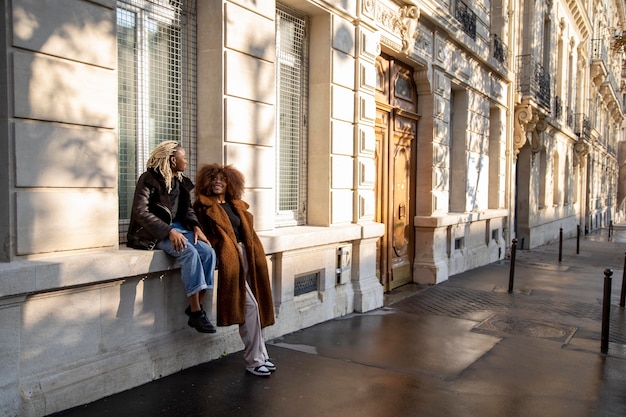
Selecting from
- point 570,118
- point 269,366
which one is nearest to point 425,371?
point 269,366

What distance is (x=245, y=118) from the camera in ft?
20.0

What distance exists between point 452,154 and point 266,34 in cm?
783

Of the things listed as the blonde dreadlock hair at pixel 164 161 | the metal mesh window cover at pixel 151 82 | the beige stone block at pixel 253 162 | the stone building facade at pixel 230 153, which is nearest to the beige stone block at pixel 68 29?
the stone building facade at pixel 230 153

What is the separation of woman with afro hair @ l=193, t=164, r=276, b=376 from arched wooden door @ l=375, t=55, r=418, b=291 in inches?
180

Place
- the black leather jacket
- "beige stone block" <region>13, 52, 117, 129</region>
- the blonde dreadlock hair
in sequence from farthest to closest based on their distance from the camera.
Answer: the blonde dreadlock hair < the black leather jacket < "beige stone block" <region>13, 52, 117, 129</region>

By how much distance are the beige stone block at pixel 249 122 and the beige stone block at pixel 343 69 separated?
154 cm

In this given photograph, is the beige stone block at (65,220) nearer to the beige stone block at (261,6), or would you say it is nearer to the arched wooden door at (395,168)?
the beige stone block at (261,6)

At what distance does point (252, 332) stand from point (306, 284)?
7.06 ft

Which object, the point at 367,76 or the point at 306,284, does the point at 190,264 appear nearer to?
the point at 306,284

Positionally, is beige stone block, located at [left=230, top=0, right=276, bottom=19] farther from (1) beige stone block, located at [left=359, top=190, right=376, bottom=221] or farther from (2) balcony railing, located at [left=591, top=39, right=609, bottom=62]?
(2) balcony railing, located at [left=591, top=39, right=609, bottom=62]

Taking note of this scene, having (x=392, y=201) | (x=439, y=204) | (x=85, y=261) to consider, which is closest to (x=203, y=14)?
(x=85, y=261)

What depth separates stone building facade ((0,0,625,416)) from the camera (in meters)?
4.11

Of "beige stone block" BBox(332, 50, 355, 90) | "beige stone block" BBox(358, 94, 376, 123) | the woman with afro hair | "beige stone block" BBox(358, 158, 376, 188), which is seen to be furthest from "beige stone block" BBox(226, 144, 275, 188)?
"beige stone block" BBox(358, 94, 376, 123)

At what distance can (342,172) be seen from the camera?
25.9 feet
